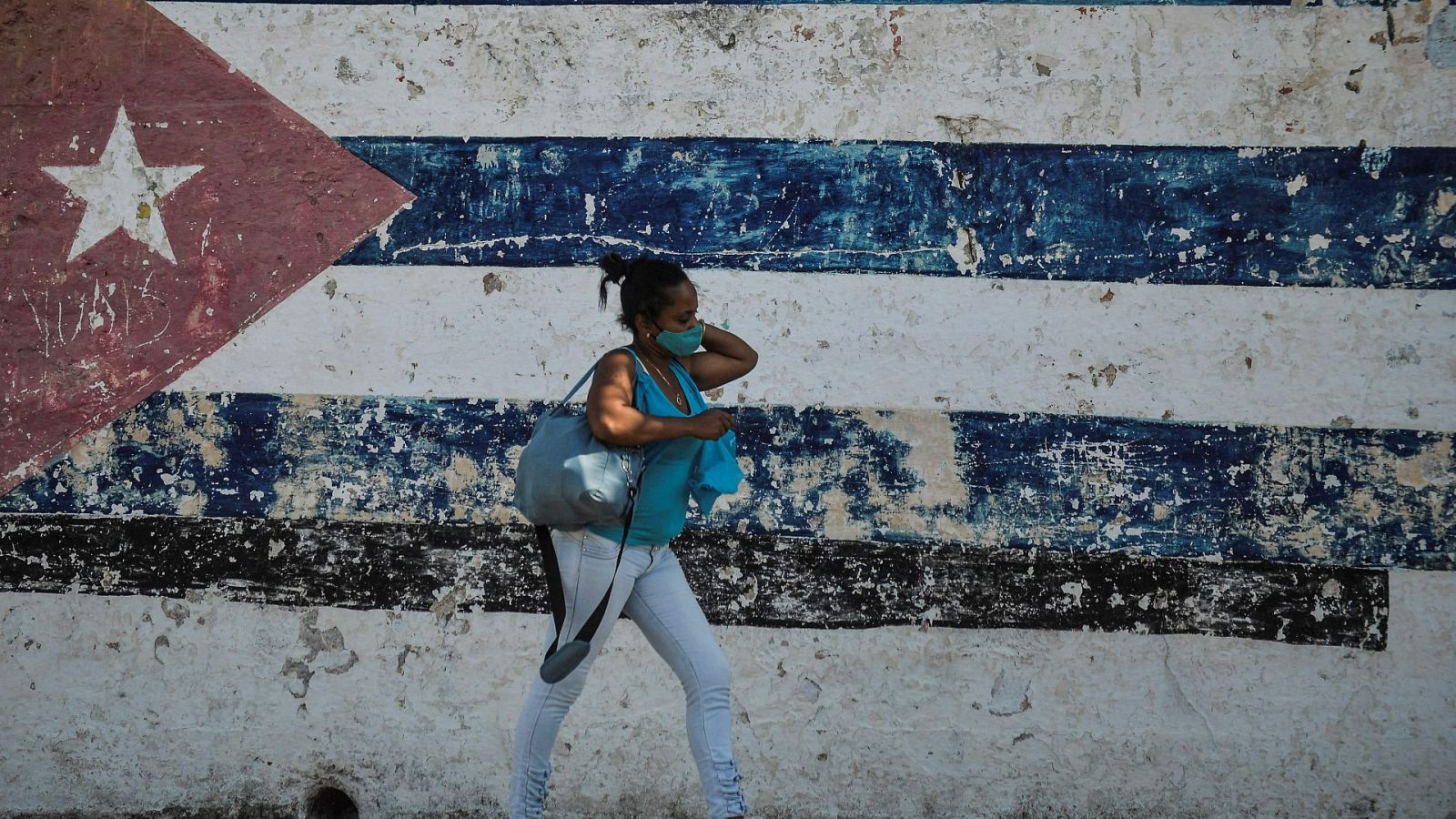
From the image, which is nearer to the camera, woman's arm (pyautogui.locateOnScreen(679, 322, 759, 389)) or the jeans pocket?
the jeans pocket

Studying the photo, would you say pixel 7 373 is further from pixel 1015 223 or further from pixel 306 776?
pixel 1015 223

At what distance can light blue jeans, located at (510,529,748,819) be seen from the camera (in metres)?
3.21

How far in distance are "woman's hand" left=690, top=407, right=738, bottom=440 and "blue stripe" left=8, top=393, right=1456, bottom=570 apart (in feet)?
3.50

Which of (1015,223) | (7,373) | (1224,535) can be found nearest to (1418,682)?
(1224,535)

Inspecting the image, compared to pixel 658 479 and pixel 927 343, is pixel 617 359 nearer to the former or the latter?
pixel 658 479

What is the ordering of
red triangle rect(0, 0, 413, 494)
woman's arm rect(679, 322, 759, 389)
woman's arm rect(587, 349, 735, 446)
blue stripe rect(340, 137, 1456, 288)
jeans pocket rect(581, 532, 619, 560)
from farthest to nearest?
red triangle rect(0, 0, 413, 494) < blue stripe rect(340, 137, 1456, 288) < woman's arm rect(679, 322, 759, 389) < jeans pocket rect(581, 532, 619, 560) < woman's arm rect(587, 349, 735, 446)

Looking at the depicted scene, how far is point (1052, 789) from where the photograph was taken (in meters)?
4.13

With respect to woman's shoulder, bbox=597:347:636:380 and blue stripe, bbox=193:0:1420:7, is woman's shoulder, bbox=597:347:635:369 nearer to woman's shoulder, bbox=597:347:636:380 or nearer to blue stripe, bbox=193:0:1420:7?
woman's shoulder, bbox=597:347:636:380

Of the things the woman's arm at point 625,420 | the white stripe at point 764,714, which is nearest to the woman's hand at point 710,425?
the woman's arm at point 625,420

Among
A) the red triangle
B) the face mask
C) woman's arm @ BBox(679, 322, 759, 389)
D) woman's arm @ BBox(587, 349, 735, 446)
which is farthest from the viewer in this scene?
the red triangle

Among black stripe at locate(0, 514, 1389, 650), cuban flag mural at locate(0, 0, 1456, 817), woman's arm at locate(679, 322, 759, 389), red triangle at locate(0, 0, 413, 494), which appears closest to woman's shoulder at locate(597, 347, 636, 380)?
woman's arm at locate(679, 322, 759, 389)

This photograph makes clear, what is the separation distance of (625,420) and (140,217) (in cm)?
230

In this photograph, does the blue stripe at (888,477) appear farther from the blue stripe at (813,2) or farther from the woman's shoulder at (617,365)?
the blue stripe at (813,2)

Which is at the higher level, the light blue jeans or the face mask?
the face mask
